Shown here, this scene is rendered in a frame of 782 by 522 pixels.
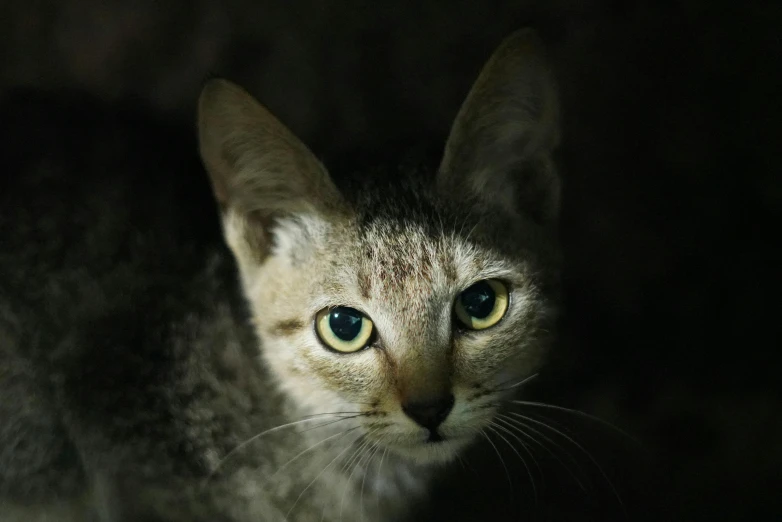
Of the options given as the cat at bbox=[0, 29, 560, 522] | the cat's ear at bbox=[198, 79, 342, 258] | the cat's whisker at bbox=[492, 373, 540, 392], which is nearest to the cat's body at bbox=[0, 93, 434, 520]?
the cat at bbox=[0, 29, 560, 522]

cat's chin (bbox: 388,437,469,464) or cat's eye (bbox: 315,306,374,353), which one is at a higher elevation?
cat's eye (bbox: 315,306,374,353)

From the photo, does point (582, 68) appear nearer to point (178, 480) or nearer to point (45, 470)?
point (178, 480)

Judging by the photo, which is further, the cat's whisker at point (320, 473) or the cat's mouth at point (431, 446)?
the cat's whisker at point (320, 473)

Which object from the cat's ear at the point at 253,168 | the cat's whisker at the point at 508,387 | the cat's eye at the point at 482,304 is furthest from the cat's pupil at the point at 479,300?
the cat's ear at the point at 253,168

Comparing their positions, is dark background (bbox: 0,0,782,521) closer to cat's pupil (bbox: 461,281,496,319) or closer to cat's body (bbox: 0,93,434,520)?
cat's body (bbox: 0,93,434,520)

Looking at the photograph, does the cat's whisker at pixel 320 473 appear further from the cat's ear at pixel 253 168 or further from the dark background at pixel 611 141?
the cat's ear at pixel 253 168

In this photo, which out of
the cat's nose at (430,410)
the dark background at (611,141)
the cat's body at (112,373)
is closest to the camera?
the cat's nose at (430,410)
